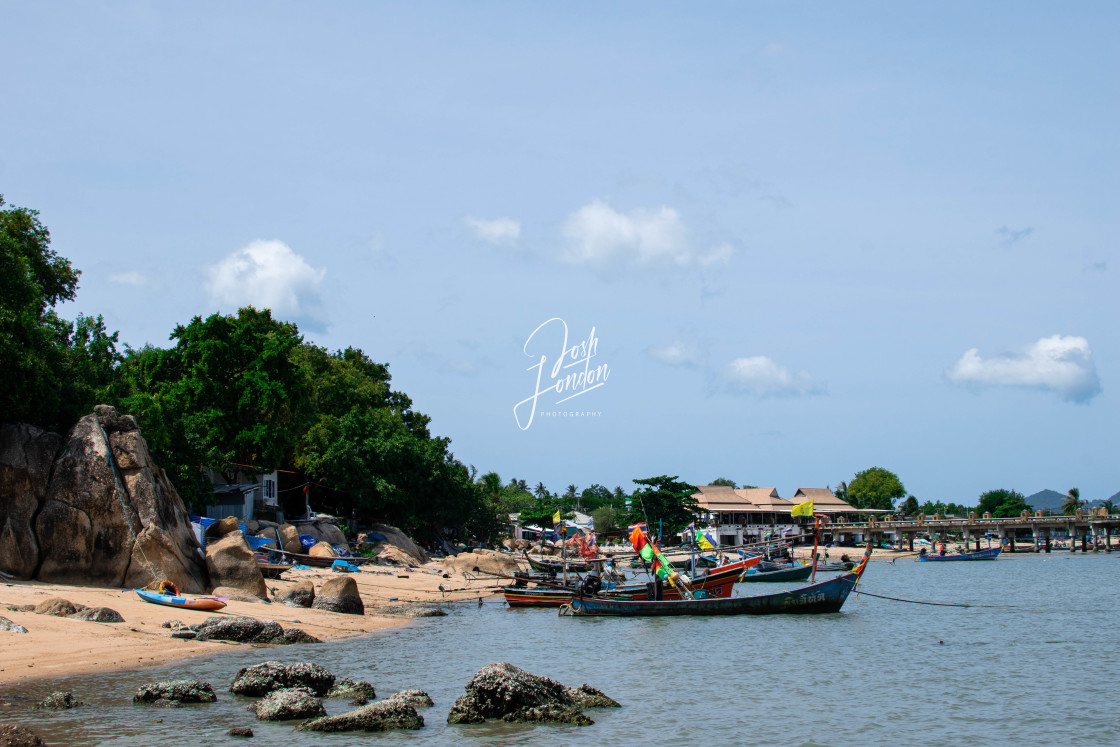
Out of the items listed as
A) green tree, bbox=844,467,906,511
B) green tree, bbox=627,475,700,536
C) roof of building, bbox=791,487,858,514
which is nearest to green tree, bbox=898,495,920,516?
green tree, bbox=844,467,906,511

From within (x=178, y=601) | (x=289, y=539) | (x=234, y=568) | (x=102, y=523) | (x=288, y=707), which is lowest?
(x=288, y=707)

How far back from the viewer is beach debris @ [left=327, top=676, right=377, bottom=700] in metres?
16.4

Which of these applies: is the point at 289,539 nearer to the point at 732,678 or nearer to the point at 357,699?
the point at 732,678

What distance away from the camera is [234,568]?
96.4 ft

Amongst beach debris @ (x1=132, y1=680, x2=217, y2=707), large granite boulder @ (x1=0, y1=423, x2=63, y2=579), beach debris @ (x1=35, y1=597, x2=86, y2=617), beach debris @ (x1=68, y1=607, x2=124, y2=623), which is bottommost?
beach debris @ (x1=132, y1=680, x2=217, y2=707)

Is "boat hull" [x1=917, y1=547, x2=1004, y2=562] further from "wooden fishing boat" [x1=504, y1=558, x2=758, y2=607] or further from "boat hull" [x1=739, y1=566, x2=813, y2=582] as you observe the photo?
"wooden fishing boat" [x1=504, y1=558, x2=758, y2=607]

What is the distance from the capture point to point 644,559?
102 ft

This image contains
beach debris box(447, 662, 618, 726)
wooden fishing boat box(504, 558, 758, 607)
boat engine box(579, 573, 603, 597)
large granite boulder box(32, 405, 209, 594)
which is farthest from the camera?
boat engine box(579, 573, 603, 597)

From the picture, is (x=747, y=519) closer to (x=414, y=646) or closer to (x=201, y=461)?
(x=201, y=461)

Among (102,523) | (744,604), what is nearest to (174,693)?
(102,523)

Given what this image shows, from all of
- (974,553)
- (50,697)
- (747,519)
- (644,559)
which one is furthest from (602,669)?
(747,519)

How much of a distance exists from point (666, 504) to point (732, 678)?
5589 cm

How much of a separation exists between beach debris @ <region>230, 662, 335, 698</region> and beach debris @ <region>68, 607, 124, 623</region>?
6266mm

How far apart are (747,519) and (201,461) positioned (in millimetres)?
67400
